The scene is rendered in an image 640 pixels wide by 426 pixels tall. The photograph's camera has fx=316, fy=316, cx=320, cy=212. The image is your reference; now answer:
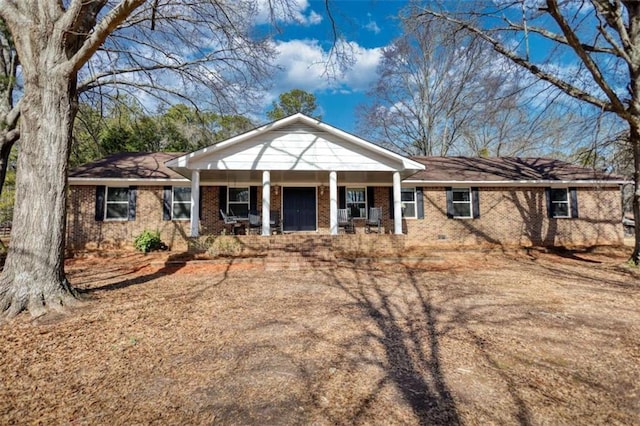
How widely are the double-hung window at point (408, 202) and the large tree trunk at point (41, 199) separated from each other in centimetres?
1120

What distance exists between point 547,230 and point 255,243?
12.3m

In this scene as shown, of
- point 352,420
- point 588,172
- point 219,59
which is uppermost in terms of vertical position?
point 219,59

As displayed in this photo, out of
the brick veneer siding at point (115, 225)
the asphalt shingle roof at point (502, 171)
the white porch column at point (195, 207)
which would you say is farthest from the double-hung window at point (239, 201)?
the asphalt shingle roof at point (502, 171)

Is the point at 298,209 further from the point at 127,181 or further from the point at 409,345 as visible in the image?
the point at 409,345

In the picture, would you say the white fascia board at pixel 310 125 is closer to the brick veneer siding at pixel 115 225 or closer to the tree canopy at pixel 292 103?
the brick veneer siding at pixel 115 225

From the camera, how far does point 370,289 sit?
6.49m

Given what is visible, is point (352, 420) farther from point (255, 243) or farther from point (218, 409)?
point (255, 243)

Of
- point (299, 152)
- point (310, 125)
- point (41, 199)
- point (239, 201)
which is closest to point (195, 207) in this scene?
point (239, 201)

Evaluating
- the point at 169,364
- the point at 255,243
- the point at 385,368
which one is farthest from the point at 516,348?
the point at 255,243

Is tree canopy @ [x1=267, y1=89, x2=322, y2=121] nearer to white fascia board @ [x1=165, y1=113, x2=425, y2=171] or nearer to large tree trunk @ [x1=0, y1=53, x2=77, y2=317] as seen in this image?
white fascia board @ [x1=165, y1=113, x2=425, y2=171]

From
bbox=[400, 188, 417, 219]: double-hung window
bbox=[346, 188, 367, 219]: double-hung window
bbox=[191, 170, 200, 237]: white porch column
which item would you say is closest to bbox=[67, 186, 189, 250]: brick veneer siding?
bbox=[191, 170, 200, 237]: white porch column

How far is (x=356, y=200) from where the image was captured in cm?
1381

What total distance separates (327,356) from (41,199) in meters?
4.81

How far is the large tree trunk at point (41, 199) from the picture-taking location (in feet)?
14.9
